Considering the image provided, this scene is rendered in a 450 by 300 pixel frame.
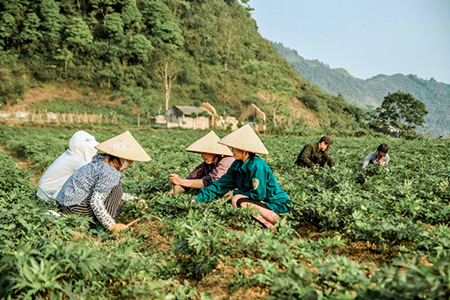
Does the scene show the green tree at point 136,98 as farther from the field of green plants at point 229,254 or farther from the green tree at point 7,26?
the field of green plants at point 229,254

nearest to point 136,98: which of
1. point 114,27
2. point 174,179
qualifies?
point 114,27

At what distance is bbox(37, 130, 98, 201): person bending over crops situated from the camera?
15.3 ft

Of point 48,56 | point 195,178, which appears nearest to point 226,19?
point 48,56

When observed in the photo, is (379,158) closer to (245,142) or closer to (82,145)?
(245,142)

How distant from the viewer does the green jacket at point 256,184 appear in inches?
162

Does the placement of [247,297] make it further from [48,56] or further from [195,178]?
[48,56]

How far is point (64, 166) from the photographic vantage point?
4.72 metres

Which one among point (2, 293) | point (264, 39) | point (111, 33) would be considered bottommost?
point (2, 293)

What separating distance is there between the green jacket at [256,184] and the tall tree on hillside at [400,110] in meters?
59.6

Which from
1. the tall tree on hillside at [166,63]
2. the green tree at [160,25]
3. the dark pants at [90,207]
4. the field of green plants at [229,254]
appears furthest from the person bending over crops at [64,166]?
the green tree at [160,25]

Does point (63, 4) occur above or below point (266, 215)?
above

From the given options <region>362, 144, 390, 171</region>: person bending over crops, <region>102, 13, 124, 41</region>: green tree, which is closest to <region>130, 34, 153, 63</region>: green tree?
<region>102, 13, 124, 41</region>: green tree

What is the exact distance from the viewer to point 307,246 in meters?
2.92

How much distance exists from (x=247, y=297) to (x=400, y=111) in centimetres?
6398
